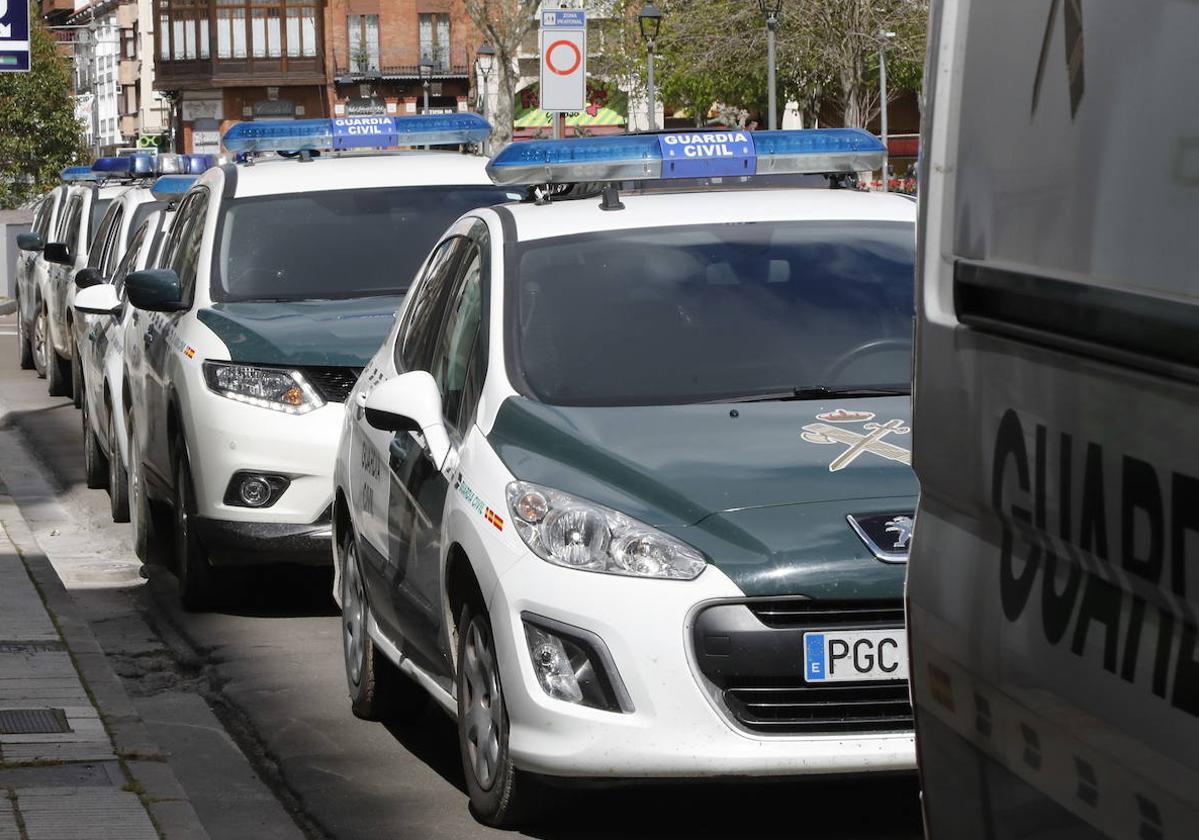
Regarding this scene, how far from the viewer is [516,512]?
5336 millimetres

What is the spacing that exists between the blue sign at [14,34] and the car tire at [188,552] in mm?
8636

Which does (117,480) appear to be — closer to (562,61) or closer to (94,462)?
(94,462)

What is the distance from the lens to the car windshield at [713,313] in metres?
6.11

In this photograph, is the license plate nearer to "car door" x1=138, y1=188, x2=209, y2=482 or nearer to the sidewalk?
the sidewalk

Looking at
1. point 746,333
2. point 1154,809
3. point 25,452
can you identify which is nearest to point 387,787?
point 746,333

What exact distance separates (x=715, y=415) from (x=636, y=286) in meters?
0.70

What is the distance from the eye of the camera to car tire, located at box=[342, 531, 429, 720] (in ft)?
22.8

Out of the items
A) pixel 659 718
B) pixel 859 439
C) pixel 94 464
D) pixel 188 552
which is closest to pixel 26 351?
pixel 94 464

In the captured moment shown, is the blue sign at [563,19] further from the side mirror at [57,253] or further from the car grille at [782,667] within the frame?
the car grille at [782,667]

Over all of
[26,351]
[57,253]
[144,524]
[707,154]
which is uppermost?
[707,154]

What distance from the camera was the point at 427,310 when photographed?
6879 mm

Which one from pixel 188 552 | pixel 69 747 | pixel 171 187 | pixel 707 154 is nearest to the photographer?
pixel 69 747

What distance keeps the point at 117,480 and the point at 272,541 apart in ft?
12.5

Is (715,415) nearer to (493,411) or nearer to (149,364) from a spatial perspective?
(493,411)
